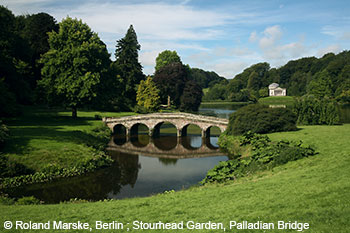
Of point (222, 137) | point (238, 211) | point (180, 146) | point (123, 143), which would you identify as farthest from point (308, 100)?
point (238, 211)

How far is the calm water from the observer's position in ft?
73.5

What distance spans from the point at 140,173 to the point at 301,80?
13198 centimetres

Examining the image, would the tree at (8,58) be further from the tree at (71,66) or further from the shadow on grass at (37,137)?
the shadow on grass at (37,137)

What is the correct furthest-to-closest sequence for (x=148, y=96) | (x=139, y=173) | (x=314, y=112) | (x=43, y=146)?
(x=148, y=96) → (x=314, y=112) → (x=43, y=146) → (x=139, y=173)

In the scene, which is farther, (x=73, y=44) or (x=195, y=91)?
(x=195, y=91)

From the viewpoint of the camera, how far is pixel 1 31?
43.1 metres

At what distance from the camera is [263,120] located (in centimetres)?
3538

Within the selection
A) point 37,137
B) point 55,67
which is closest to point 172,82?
point 55,67

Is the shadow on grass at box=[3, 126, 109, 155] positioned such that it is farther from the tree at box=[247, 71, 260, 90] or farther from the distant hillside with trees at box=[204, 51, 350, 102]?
the tree at box=[247, 71, 260, 90]

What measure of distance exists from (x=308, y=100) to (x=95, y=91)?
111 feet

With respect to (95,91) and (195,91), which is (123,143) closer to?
(95,91)

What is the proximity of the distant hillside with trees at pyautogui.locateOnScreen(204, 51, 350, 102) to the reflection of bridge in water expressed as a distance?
7344 centimetres

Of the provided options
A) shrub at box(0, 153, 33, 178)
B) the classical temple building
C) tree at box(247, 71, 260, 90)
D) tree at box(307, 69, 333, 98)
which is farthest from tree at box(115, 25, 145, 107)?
tree at box(247, 71, 260, 90)

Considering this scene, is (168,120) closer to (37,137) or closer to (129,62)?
(37,137)
